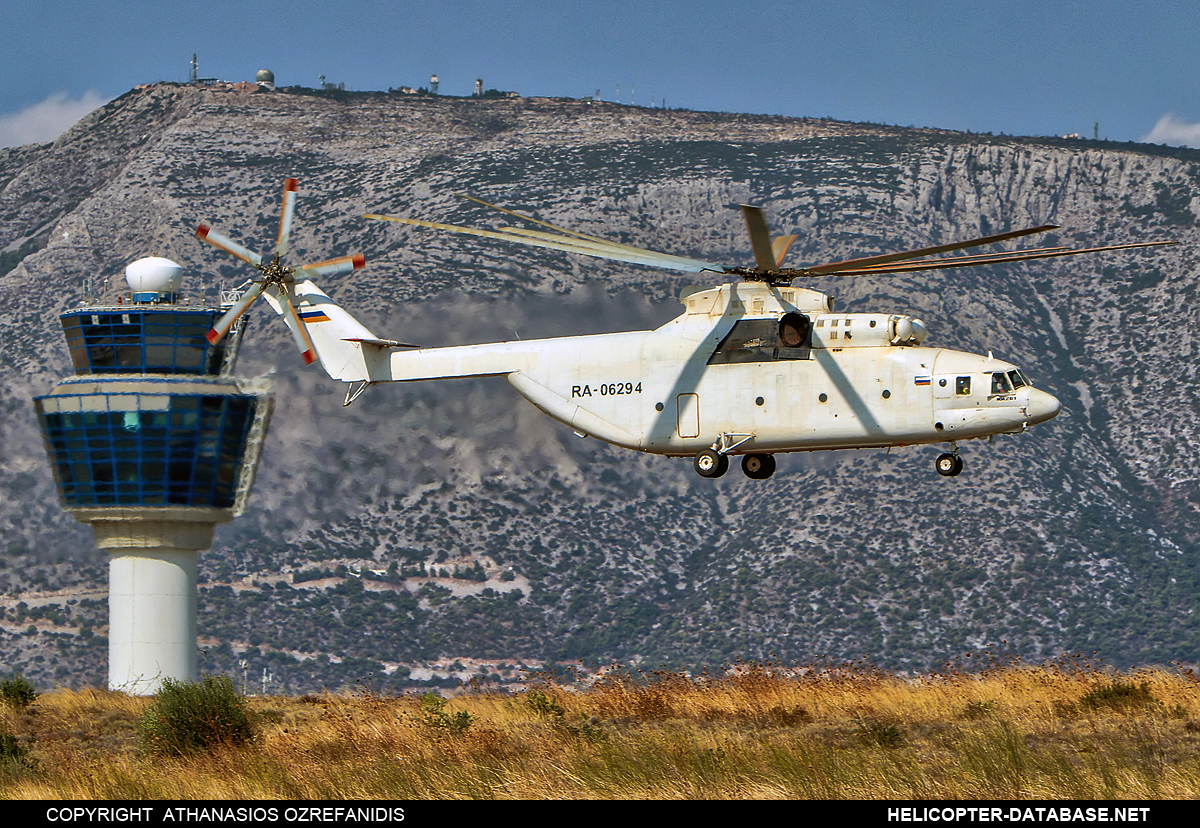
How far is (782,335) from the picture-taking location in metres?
32.3

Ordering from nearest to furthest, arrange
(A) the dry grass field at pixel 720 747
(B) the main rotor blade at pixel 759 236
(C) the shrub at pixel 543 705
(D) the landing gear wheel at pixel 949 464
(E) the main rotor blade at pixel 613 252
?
1. (A) the dry grass field at pixel 720 747
2. (B) the main rotor blade at pixel 759 236
3. (E) the main rotor blade at pixel 613 252
4. (C) the shrub at pixel 543 705
5. (D) the landing gear wheel at pixel 949 464

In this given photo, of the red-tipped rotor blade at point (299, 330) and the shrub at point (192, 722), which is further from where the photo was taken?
the red-tipped rotor blade at point (299, 330)

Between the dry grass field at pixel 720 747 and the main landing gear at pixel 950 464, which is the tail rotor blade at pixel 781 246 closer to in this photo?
the main landing gear at pixel 950 464

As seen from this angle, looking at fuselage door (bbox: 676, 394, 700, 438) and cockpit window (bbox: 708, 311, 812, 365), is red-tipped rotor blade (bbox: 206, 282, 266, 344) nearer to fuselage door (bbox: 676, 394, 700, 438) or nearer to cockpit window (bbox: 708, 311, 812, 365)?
fuselage door (bbox: 676, 394, 700, 438)

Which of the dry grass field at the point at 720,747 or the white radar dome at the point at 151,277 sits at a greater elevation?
the white radar dome at the point at 151,277

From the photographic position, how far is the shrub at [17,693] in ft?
141

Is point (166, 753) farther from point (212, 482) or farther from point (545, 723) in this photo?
point (212, 482)

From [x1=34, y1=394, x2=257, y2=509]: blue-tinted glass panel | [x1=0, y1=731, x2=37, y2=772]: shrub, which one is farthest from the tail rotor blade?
[x1=34, y1=394, x2=257, y2=509]: blue-tinted glass panel

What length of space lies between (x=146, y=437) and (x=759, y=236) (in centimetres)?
3978

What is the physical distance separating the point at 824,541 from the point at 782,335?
371ft

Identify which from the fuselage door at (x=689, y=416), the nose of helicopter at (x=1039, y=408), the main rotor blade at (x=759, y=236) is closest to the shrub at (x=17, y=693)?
the fuselage door at (x=689, y=416)

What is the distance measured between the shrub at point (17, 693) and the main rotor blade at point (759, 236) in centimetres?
2455

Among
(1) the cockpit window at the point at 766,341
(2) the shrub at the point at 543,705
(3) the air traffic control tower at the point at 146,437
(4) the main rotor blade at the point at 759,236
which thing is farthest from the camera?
(3) the air traffic control tower at the point at 146,437

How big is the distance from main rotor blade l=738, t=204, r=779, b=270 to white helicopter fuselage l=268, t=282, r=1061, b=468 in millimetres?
1144
